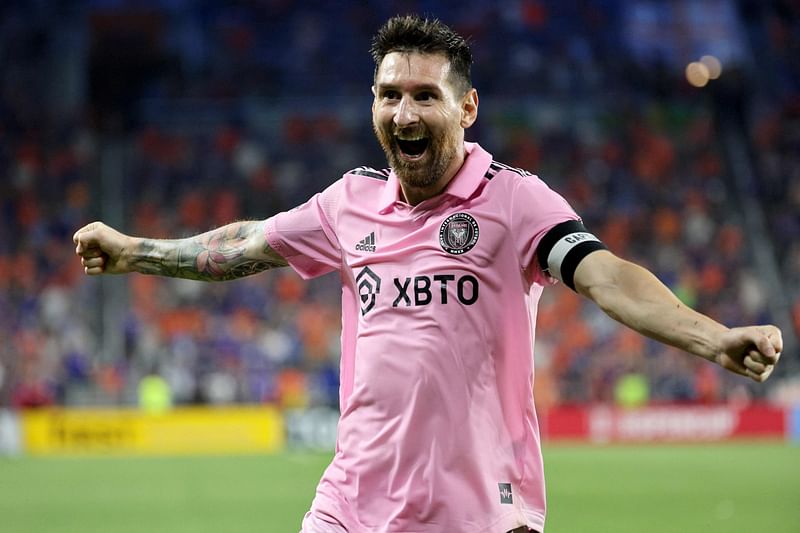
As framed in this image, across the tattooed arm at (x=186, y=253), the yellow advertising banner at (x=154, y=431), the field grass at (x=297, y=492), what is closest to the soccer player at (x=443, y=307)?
the tattooed arm at (x=186, y=253)

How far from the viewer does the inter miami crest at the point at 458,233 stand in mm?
3504

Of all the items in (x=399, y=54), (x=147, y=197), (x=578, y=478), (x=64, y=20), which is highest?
(x=64, y=20)

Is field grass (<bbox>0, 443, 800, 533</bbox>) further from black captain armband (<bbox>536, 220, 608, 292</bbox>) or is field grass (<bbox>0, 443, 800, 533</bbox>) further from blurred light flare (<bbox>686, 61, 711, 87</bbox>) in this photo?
blurred light flare (<bbox>686, 61, 711, 87</bbox>)

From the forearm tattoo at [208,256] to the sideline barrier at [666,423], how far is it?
1777 centimetres

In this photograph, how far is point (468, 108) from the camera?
376 cm

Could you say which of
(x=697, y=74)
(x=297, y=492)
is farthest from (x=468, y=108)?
(x=697, y=74)

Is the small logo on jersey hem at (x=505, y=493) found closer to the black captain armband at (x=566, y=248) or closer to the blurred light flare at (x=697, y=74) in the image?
the black captain armband at (x=566, y=248)

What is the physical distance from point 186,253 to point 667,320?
191cm

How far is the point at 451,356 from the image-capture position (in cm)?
343

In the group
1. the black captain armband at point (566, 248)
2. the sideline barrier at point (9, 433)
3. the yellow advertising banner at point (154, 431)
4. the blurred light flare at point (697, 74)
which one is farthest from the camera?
the blurred light flare at point (697, 74)

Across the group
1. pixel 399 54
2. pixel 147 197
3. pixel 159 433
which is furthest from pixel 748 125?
pixel 399 54

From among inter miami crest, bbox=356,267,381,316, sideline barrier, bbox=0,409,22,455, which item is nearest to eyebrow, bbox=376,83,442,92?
inter miami crest, bbox=356,267,381,316

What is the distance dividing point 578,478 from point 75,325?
436 inches

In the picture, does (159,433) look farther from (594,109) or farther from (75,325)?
(594,109)
